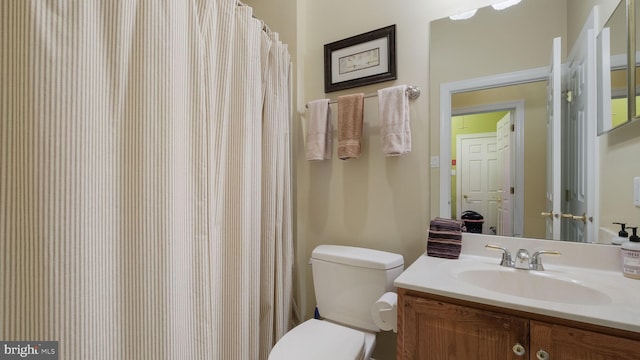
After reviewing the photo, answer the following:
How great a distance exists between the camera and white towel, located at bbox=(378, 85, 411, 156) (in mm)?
1371

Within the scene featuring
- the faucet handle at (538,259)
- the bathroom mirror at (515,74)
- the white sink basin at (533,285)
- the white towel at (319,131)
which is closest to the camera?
the white sink basin at (533,285)

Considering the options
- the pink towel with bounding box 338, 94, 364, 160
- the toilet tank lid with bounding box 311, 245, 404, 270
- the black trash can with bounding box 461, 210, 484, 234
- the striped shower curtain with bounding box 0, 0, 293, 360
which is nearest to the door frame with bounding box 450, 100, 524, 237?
the black trash can with bounding box 461, 210, 484, 234

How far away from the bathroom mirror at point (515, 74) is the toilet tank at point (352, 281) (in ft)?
1.30

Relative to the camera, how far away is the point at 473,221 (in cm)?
129

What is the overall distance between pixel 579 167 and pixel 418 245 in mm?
743

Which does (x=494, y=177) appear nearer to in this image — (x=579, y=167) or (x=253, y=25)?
(x=579, y=167)

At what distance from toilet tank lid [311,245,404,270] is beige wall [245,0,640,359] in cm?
16

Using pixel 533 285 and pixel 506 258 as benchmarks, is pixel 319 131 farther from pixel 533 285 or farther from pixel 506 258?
pixel 533 285

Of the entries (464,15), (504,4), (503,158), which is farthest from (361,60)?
(503,158)

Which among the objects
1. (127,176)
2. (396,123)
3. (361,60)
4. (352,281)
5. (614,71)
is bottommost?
(352,281)

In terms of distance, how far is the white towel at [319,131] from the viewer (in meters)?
1.60

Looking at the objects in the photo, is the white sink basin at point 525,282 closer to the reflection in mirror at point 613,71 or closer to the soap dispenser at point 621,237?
the soap dispenser at point 621,237
